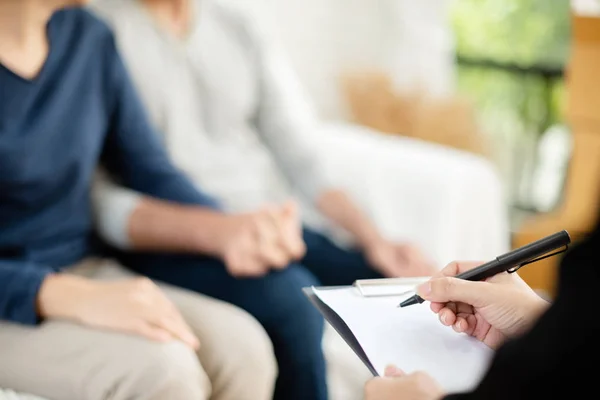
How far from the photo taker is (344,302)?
0.72 meters

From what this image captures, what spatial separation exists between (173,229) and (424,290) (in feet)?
1.40

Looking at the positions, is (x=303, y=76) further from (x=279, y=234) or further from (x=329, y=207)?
(x=279, y=234)

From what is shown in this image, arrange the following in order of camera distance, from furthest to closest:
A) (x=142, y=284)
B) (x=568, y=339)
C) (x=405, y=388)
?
(x=142, y=284)
(x=405, y=388)
(x=568, y=339)

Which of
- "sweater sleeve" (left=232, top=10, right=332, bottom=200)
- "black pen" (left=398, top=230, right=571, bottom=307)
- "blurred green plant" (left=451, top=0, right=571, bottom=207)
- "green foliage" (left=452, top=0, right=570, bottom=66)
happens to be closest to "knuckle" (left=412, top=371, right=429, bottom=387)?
"black pen" (left=398, top=230, right=571, bottom=307)

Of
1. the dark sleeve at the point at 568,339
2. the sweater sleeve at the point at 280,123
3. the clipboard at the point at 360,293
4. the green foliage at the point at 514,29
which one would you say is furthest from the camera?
the green foliage at the point at 514,29

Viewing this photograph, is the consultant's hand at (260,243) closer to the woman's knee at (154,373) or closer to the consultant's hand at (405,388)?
the woman's knee at (154,373)

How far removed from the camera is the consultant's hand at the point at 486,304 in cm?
64

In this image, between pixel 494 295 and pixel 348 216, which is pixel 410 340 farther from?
pixel 348 216

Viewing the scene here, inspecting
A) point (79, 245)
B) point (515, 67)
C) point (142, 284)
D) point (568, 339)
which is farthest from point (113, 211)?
point (515, 67)

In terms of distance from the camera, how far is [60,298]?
0.79 m

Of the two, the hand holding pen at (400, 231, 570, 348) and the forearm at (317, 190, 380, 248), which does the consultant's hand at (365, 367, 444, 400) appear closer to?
the hand holding pen at (400, 231, 570, 348)

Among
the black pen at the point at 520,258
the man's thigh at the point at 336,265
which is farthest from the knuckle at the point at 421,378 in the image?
the man's thigh at the point at 336,265

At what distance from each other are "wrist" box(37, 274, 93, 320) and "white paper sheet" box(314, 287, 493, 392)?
0.87ft

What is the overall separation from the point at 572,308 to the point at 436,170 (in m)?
0.91
